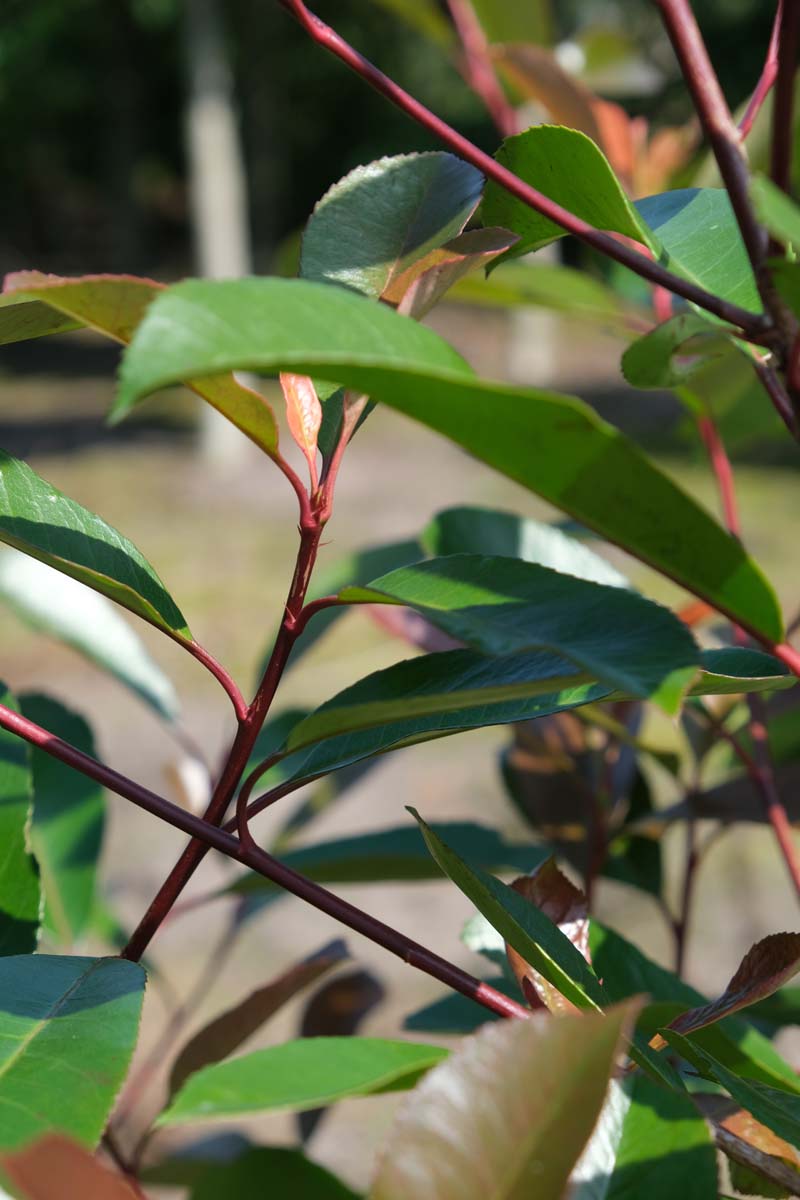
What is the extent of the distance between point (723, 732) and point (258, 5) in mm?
9477

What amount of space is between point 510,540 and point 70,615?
0.33 metres

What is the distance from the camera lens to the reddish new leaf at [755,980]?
38 cm

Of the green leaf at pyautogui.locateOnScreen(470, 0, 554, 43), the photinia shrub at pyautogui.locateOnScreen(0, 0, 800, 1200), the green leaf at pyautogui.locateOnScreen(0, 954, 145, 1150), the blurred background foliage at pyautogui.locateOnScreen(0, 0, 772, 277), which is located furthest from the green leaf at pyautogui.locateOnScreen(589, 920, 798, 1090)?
the blurred background foliage at pyautogui.locateOnScreen(0, 0, 772, 277)

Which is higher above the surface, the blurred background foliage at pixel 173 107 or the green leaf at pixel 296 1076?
the blurred background foliage at pixel 173 107

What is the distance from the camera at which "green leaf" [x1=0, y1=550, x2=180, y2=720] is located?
0.81 metres

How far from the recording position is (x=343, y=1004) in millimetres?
783

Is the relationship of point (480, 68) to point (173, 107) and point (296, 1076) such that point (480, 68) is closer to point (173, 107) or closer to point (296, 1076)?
point (296, 1076)

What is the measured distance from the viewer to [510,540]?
69 cm

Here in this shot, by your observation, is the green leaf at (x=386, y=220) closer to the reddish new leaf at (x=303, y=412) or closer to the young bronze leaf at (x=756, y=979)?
the reddish new leaf at (x=303, y=412)

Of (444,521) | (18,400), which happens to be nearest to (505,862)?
(444,521)

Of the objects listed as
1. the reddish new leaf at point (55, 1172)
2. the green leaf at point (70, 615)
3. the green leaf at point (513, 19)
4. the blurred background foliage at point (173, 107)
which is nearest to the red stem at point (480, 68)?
the green leaf at point (513, 19)

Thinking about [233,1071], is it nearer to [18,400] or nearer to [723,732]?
[723,732]

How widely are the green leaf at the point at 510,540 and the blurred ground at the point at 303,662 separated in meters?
0.15

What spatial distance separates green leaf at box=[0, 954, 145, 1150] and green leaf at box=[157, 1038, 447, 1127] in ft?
0.18
